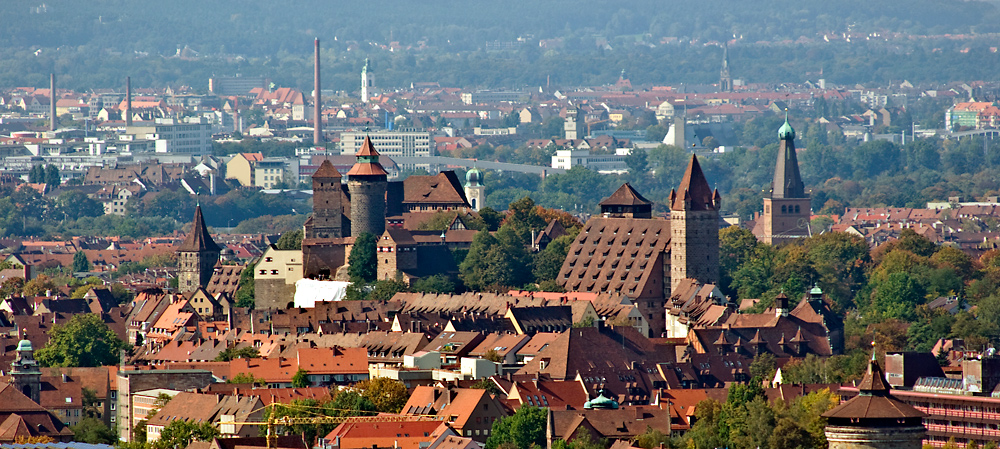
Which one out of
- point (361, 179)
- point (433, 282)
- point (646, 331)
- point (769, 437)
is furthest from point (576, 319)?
point (769, 437)

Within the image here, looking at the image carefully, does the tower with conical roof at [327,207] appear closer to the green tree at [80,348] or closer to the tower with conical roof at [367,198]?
the tower with conical roof at [367,198]

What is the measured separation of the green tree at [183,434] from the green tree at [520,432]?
671 centimetres

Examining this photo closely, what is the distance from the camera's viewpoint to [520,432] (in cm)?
5650

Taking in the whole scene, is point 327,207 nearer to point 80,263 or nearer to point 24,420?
point 24,420

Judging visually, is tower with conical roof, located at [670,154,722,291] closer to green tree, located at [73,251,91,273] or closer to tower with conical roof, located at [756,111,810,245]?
tower with conical roof, located at [756,111,810,245]

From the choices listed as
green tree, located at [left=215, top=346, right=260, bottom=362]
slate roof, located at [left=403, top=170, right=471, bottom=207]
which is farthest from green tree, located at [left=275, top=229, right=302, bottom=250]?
green tree, located at [left=215, top=346, right=260, bottom=362]

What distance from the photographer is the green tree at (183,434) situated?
2256 inches

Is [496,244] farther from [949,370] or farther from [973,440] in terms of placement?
[973,440]

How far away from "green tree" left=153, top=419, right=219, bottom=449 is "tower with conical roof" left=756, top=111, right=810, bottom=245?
7048 cm

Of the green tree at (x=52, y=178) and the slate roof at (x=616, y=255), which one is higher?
the green tree at (x=52, y=178)

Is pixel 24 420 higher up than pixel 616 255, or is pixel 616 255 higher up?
pixel 616 255

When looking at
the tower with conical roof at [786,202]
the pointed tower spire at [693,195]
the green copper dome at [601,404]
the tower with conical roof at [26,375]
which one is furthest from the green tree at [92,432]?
the tower with conical roof at [786,202]

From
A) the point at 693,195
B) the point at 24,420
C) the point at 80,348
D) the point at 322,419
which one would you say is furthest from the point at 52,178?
the point at 322,419

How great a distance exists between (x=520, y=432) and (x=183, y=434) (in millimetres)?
8219
